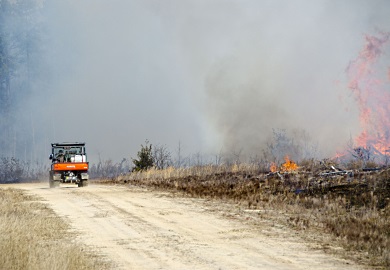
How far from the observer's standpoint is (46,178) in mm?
52219

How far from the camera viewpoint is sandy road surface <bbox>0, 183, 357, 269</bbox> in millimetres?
11141

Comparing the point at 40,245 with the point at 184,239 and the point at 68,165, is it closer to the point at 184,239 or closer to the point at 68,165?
the point at 184,239

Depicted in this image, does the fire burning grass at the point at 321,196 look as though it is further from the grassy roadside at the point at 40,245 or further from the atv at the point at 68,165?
the grassy roadside at the point at 40,245

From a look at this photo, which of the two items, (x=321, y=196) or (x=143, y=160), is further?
(x=143, y=160)

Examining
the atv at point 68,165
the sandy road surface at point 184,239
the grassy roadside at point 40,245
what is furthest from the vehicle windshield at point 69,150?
the grassy roadside at point 40,245

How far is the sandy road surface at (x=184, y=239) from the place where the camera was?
36.6 feet

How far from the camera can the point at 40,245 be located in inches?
505

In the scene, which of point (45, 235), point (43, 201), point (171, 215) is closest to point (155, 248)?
point (45, 235)

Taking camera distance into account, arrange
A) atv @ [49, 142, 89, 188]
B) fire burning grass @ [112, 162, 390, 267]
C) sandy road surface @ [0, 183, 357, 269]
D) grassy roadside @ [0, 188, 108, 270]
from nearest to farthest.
→ grassy roadside @ [0, 188, 108, 270], sandy road surface @ [0, 183, 357, 269], fire burning grass @ [112, 162, 390, 267], atv @ [49, 142, 89, 188]

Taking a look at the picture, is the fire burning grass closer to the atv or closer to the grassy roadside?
the atv

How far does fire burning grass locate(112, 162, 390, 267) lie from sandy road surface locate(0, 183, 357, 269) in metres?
1.12

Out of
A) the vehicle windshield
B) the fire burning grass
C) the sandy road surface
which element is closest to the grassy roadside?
the sandy road surface

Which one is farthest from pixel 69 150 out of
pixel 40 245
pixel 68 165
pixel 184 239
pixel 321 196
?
pixel 40 245

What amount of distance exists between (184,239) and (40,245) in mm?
3359
